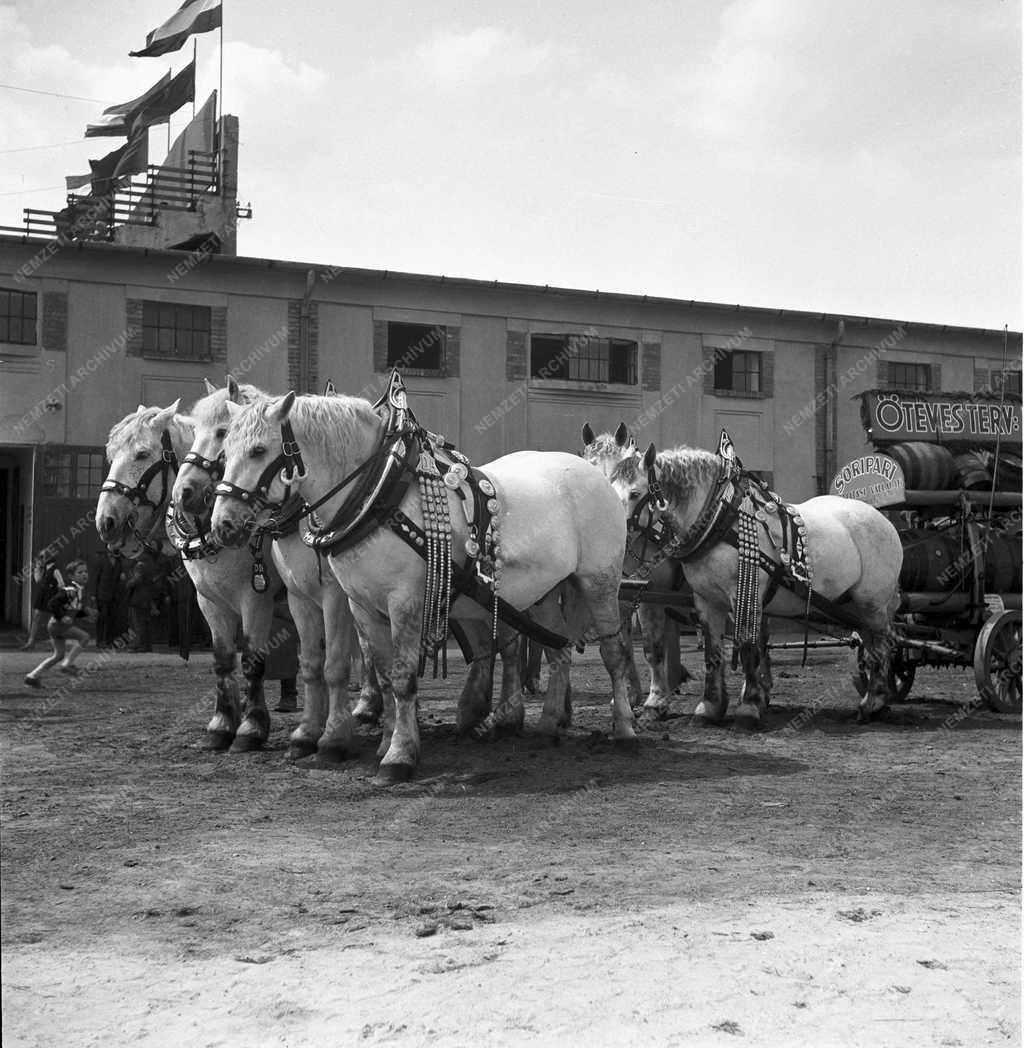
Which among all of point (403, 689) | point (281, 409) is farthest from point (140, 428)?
point (403, 689)

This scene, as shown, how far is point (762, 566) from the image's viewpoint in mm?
9820

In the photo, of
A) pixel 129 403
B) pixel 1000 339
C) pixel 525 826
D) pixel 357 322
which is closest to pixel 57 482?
pixel 129 403

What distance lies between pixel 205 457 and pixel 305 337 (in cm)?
1455

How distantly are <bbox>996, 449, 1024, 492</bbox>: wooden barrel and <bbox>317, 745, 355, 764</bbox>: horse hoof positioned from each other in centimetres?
682

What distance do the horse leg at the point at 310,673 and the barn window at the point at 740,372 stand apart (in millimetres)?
18356

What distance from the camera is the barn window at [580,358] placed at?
78.7 ft

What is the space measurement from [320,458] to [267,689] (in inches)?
235

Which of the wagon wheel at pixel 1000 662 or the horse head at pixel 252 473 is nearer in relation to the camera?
the horse head at pixel 252 473

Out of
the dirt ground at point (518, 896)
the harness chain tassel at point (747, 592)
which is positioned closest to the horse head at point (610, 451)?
the harness chain tassel at point (747, 592)

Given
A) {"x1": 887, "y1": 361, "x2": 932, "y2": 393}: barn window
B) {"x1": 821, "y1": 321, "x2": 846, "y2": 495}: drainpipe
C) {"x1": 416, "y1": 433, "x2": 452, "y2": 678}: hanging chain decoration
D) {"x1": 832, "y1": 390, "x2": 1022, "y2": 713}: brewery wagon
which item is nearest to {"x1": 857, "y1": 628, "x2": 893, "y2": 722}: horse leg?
{"x1": 832, "y1": 390, "x2": 1022, "y2": 713}: brewery wagon

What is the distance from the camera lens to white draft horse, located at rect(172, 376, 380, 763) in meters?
7.88

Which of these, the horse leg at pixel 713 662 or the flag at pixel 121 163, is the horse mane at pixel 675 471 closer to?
the horse leg at pixel 713 662

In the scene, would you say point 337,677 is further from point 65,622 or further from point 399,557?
point 65,622

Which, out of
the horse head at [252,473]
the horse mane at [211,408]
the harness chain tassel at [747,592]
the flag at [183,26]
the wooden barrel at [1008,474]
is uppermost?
the flag at [183,26]
